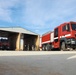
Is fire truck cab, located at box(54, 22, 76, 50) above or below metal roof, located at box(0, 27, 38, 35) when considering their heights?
below

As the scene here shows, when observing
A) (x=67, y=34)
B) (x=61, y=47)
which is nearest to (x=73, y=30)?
(x=67, y=34)

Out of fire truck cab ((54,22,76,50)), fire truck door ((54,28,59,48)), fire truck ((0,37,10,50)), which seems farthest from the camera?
fire truck ((0,37,10,50))

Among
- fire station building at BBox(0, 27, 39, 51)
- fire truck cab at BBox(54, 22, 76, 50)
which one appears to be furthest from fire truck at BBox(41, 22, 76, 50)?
fire station building at BBox(0, 27, 39, 51)

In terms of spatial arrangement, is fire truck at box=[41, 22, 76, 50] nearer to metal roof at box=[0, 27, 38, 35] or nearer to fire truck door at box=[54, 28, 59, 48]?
fire truck door at box=[54, 28, 59, 48]

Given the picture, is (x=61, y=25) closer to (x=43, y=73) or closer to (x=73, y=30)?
(x=73, y=30)

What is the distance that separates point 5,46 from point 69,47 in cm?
2049

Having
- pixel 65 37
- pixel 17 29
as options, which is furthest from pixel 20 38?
pixel 65 37

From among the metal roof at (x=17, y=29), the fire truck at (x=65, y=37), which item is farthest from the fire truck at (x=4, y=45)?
the fire truck at (x=65, y=37)

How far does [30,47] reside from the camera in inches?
1635

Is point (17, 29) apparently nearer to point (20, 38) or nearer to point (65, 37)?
point (20, 38)

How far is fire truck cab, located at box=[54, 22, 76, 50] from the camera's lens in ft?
74.1

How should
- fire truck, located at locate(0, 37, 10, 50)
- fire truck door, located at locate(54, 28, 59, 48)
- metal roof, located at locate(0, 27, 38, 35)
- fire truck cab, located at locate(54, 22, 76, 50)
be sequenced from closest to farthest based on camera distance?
fire truck cab, located at locate(54, 22, 76, 50), fire truck door, located at locate(54, 28, 59, 48), metal roof, located at locate(0, 27, 38, 35), fire truck, located at locate(0, 37, 10, 50)

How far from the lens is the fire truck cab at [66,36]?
22.6 m

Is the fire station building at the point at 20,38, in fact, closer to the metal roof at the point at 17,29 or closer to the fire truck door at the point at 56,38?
the metal roof at the point at 17,29
